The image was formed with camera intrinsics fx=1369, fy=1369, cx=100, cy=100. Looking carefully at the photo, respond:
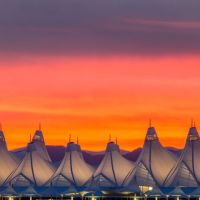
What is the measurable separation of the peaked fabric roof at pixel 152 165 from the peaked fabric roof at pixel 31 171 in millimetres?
16521

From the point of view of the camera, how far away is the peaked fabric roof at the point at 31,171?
187 m

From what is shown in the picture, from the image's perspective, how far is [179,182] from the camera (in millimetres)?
168375

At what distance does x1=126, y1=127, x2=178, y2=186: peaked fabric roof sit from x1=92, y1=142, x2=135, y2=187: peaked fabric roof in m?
3.06

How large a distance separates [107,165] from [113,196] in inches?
177

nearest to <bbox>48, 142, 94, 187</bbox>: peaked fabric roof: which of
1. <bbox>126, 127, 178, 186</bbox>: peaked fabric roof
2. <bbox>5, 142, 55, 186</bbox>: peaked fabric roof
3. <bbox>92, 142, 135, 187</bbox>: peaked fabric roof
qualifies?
<bbox>5, 142, 55, 186</bbox>: peaked fabric roof

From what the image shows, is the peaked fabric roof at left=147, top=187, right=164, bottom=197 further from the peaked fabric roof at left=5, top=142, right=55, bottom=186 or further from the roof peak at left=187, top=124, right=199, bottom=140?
the peaked fabric roof at left=5, top=142, right=55, bottom=186

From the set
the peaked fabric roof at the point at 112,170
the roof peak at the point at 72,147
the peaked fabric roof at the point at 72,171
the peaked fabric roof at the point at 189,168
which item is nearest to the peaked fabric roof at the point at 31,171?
the peaked fabric roof at the point at 72,171

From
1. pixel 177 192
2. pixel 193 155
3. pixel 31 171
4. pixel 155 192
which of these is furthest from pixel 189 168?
pixel 31 171

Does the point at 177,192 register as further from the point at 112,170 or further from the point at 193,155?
the point at 112,170

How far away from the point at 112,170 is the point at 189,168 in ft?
46.7

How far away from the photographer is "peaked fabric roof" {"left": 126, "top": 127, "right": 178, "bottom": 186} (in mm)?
173375

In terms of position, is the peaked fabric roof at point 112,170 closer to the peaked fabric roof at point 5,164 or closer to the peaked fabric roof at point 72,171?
the peaked fabric roof at point 72,171

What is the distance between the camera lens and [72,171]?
607ft

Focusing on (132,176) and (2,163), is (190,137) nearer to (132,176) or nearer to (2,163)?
(132,176)
